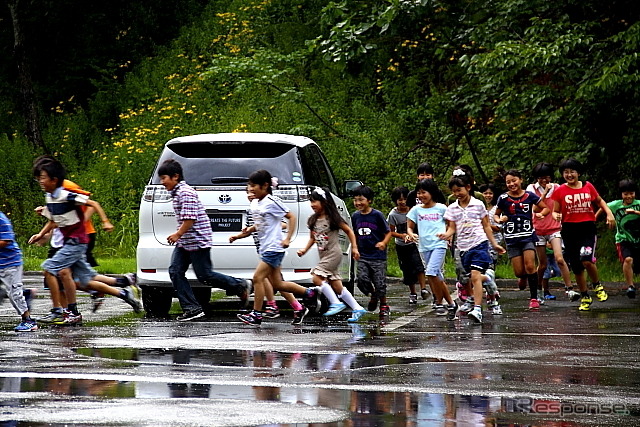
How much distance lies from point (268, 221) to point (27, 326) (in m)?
2.53

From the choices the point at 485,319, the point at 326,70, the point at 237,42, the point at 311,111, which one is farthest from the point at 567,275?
the point at 237,42

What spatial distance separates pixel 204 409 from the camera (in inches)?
263

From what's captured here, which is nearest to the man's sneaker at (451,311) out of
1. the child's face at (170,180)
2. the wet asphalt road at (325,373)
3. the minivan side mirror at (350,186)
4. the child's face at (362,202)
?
the wet asphalt road at (325,373)

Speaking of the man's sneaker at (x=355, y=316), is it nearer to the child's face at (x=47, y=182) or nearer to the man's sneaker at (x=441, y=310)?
the man's sneaker at (x=441, y=310)

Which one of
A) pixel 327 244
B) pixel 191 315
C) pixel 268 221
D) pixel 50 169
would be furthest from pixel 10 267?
→ pixel 327 244

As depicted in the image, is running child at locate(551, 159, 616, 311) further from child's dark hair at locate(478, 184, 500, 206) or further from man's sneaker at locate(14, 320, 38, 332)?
man's sneaker at locate(14, 320, 38, 332)

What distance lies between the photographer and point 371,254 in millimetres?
14266

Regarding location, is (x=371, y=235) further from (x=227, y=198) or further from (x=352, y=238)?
(x=227, y=198)

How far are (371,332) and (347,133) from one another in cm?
1637

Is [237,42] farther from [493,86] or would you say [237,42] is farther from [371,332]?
[371,332]

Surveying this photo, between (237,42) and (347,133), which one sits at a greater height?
(237,42)

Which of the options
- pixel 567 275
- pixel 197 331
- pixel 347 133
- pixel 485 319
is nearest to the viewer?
pixel 197 331

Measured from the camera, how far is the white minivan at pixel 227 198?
1345cm

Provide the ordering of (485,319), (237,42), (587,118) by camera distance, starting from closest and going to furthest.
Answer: (485,319), (587,118), (237,42)
